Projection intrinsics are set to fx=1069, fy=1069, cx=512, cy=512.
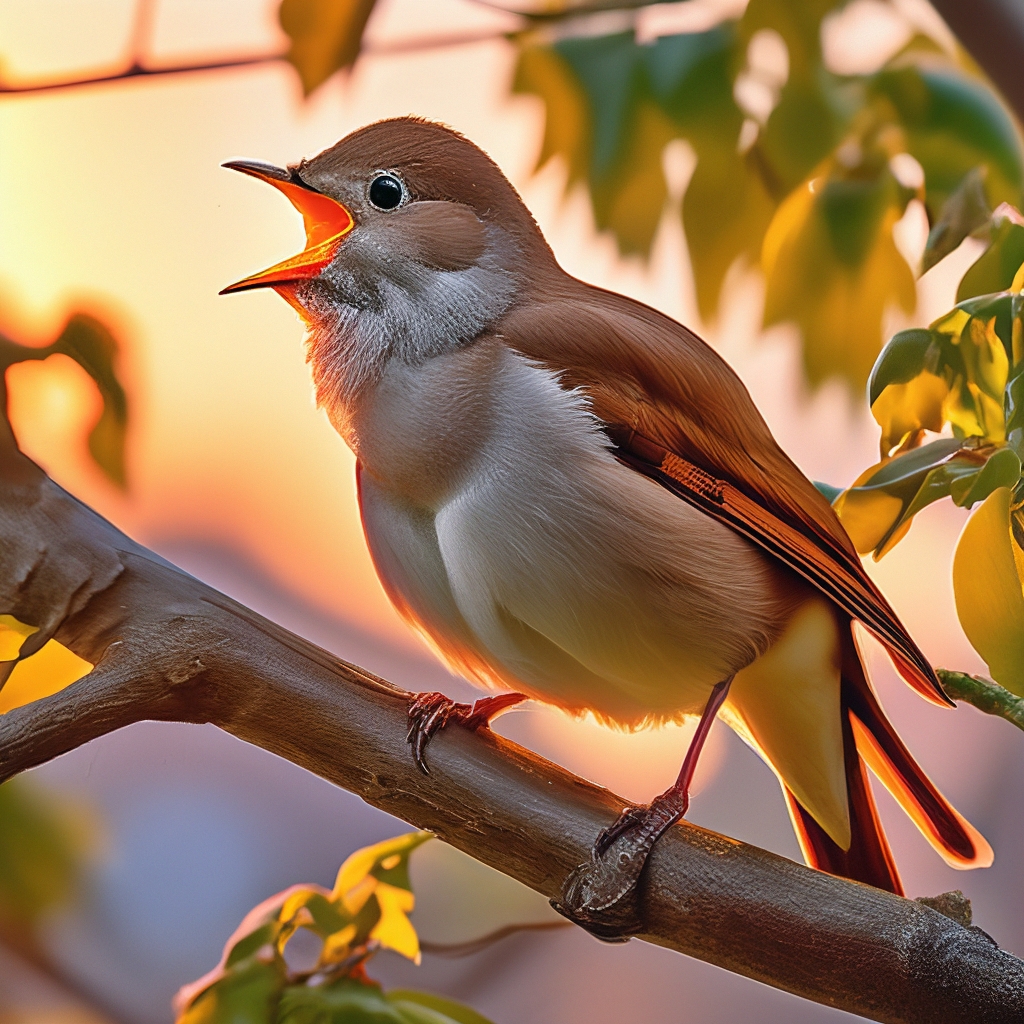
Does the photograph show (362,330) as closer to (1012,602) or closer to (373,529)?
(373,529)

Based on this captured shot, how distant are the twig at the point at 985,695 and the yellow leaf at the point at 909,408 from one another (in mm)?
131

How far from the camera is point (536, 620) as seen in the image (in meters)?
0.51

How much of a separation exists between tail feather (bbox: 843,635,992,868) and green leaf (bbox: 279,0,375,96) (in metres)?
0.50

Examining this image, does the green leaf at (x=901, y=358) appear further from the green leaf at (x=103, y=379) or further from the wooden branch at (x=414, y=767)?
the green leaf at (x=103, y=379)

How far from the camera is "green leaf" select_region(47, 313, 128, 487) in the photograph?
0.52m

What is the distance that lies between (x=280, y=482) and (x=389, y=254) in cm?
29

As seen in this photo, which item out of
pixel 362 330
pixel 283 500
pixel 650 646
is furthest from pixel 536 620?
pixel 283 500

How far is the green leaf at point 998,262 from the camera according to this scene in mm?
554

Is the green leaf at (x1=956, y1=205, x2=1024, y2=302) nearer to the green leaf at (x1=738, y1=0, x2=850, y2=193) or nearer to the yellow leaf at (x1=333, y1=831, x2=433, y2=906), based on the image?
the green leaf at (x1=738, y1=0, x2=850, y2=193)

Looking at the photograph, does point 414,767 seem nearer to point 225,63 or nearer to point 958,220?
point 958,220

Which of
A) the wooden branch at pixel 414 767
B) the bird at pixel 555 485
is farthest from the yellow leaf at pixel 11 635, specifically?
the bird at pixel 555 485

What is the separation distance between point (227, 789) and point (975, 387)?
56 centimetres

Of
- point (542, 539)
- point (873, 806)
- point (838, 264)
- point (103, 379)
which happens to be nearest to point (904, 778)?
point (873, 806)

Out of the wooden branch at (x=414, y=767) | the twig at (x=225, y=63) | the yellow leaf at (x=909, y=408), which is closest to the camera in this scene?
the wooden branch at (x=414, y=767)
